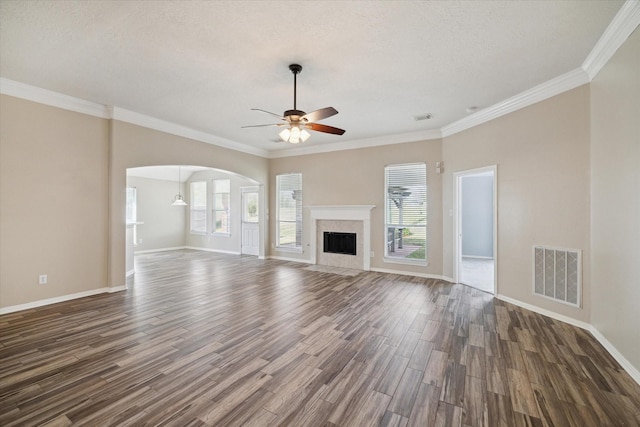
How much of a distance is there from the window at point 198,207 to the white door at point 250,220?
202 centimetres

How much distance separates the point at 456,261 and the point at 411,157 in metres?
2.39

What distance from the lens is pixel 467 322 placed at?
3527 mm

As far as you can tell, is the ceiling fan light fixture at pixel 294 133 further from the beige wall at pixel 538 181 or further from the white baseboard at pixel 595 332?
the white baseboard at pixel 595 332

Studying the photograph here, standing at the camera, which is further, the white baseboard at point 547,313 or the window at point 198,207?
the window at point 198,207

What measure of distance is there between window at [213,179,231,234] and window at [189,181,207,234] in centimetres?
55

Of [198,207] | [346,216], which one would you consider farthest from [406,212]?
[198,207]

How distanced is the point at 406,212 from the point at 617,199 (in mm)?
3636

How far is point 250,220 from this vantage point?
9062mm

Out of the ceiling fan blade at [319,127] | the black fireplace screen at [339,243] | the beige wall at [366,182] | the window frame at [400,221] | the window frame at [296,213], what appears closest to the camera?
the ceiling fan blade at [319,127]

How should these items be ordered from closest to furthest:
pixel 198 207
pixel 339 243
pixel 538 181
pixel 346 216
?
pixel 538 181 < pixel 346 216 < pixel 339 243 < pixel 198 207

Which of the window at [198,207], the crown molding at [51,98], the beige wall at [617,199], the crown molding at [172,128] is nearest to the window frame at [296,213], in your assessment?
the crown molding at [172,128]

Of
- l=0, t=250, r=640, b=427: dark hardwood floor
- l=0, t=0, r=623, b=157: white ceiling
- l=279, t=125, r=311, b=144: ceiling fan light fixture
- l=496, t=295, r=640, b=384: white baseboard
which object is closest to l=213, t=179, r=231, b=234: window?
l=0, t=0, r=623, b=157: white ceiling

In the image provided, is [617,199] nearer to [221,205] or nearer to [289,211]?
[289,211]

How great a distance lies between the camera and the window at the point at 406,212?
6047mm
